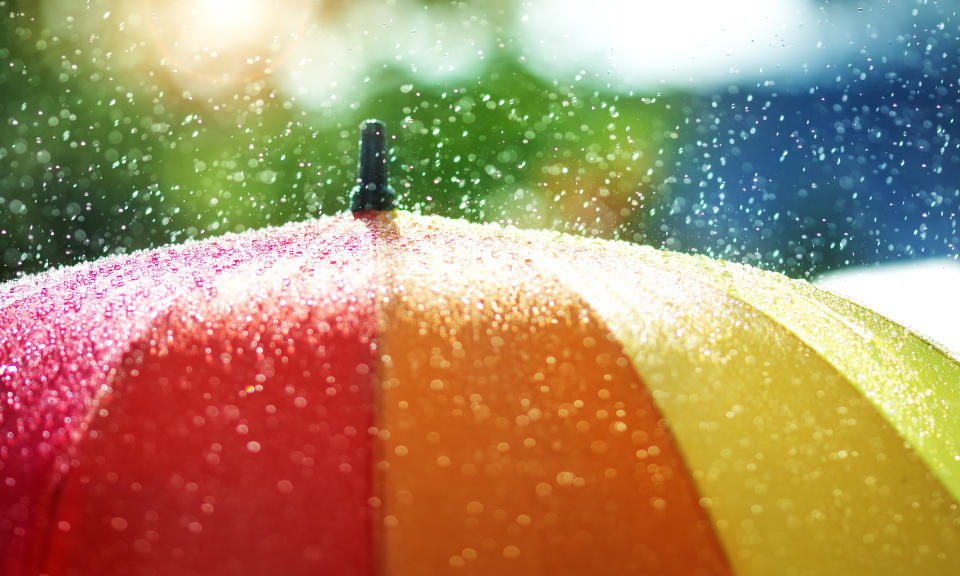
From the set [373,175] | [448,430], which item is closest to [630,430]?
[448,430]

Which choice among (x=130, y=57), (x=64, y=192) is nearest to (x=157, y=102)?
(x=130, y=57)

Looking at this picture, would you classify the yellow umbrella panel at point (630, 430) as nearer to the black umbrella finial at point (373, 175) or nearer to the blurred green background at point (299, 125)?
the black umbrella finial at point (373, 175)

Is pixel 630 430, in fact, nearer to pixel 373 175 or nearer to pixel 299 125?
pixel 373 175

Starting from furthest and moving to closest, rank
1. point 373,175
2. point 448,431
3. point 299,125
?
point 299,125 → point 373,175 → point 448,431

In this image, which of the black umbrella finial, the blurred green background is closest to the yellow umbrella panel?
the black umbrella finial

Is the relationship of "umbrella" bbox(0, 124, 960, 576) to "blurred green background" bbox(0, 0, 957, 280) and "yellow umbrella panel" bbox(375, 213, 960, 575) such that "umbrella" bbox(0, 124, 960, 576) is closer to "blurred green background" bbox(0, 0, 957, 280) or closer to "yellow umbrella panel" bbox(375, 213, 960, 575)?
"yellow umbrella panel" bbox(375, 213, 960, 575)

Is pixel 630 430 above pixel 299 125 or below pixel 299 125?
below

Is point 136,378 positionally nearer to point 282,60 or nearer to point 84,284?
point 84,284
